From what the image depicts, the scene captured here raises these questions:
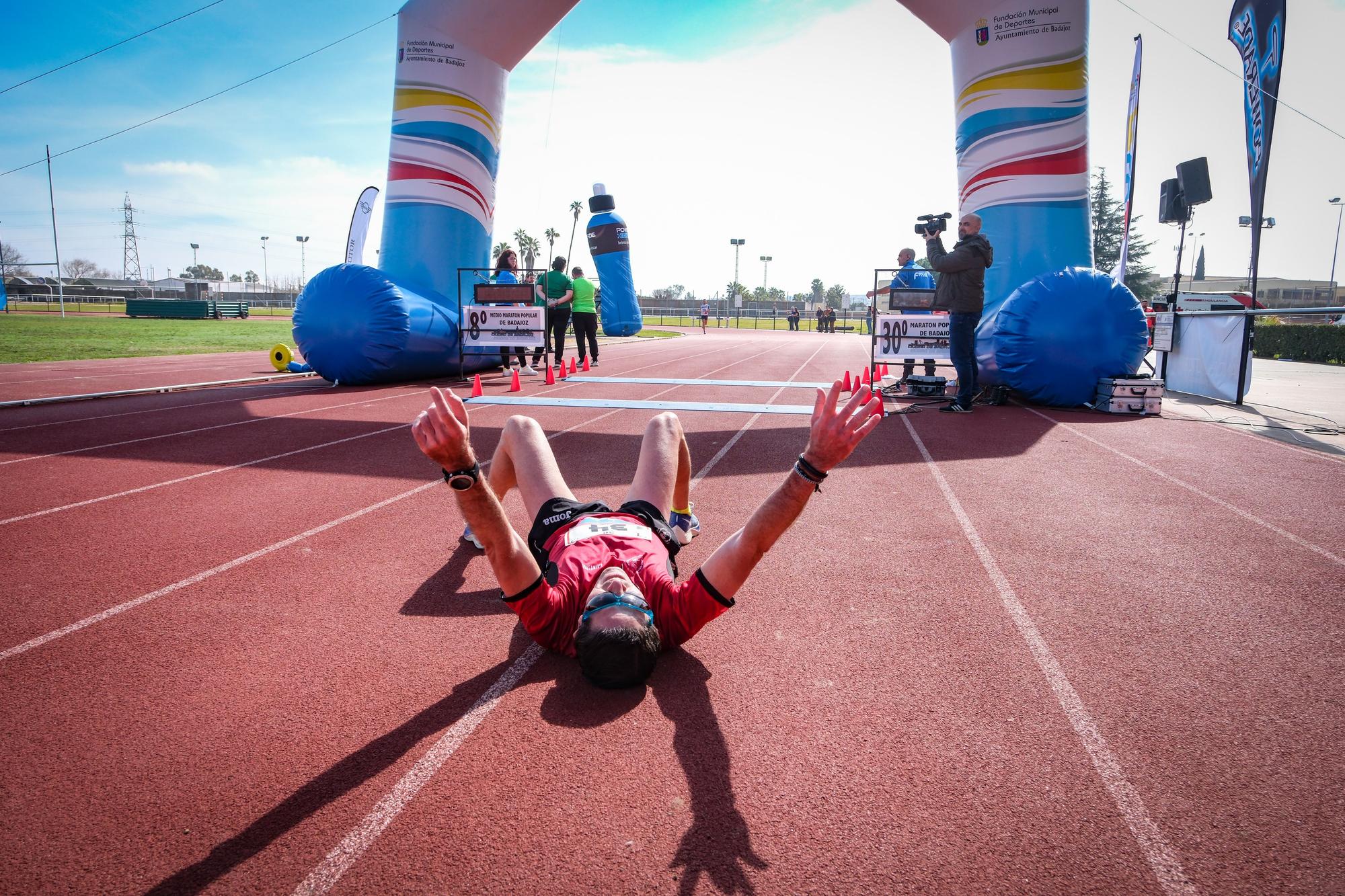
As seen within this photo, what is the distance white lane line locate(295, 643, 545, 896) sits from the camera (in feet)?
5.77

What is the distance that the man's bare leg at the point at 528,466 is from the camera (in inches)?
133

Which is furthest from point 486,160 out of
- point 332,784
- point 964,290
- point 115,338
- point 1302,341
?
point 1302,341

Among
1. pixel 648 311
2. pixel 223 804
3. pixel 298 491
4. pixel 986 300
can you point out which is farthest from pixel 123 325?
pixel 648 311

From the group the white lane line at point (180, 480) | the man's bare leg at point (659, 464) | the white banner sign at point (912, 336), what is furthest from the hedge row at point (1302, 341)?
the white lane line at point (180, 480)

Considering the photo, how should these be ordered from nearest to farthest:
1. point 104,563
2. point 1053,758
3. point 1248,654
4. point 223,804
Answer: point 223,804
point 1053,758
point 1248,654
point 104,563

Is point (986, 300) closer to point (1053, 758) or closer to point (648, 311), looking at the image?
point (1053, 758)

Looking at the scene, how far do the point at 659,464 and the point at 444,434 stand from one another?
63.0 inches

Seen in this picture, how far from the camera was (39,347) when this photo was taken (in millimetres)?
17391

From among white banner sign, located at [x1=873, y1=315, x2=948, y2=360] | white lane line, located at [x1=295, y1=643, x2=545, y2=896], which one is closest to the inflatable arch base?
white banner sign, located at [x1=873, y1=315, x2=948, y2=360]

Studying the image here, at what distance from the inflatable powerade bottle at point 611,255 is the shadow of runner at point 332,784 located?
23.2 meters

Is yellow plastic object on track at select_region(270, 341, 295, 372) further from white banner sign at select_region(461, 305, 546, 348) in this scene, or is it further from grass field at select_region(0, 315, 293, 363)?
grass field at select_region(0, 315, 293, 363)

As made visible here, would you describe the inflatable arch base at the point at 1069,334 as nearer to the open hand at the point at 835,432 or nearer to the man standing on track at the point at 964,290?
the man standing on track at the point at 964,290

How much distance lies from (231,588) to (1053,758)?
3717mm

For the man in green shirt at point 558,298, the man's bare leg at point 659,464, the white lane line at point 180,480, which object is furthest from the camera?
the man in green shirt at point 558,298
